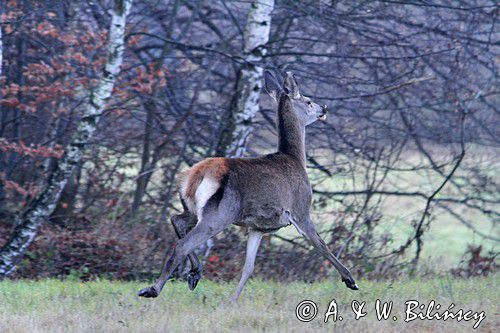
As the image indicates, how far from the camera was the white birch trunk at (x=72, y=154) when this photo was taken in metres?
10.4

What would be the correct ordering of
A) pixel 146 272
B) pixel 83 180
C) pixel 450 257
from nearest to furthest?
1. pixel 146 272
2. pixel 83 180
3. pixel 450 257

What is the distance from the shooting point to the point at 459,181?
613 inches

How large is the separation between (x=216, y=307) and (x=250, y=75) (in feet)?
15.1

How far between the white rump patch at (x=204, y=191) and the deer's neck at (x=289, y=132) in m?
1.52

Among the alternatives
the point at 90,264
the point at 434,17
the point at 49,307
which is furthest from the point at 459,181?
the point at 49,307

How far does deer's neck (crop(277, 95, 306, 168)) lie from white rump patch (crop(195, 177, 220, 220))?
1523mm

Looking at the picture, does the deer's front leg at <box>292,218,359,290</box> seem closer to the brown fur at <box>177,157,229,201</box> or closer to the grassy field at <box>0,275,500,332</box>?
the grassy field at <box>0,275,500,332</box>

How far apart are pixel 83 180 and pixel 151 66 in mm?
2805

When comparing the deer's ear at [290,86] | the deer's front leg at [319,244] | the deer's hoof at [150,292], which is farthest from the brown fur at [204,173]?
the deer's ear at [290,86]

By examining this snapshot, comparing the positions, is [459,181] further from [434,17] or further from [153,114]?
[153,114]

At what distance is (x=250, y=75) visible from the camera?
1145 centimetres

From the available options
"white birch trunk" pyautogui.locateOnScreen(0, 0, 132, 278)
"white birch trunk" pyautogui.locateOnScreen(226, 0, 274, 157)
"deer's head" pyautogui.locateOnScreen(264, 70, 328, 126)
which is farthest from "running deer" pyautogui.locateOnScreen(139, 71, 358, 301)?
"white birch trunk" pyautogui.locateOnScreen(0, 0, 132, 278)

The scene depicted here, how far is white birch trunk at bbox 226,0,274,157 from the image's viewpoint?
1128 centimetres

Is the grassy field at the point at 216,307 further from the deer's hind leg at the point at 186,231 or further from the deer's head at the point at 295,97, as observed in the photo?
the deer's head at the point at 295,97
